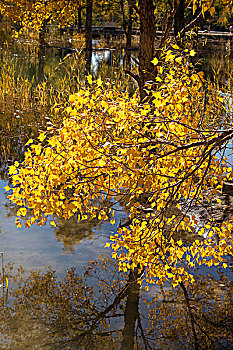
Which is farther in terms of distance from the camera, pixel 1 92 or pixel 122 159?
pixel 1 92

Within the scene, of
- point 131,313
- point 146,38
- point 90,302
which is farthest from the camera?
point 146,38

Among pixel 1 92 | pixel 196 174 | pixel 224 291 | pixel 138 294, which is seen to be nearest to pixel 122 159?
pixel 196 174

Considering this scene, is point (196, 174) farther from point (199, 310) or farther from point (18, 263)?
point (18, 263)

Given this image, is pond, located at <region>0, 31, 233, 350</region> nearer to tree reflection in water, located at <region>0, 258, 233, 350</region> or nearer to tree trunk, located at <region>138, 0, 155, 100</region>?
tree reflection in water, located at <region>0, 258, 233, 350</region>

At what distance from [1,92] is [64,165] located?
669 centimetres

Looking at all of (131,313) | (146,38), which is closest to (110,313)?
(131,313)

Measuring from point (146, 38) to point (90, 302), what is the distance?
4272mm

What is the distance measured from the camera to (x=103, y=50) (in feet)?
90.4

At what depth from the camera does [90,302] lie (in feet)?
15.5

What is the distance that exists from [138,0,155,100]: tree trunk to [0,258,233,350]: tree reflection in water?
314cm

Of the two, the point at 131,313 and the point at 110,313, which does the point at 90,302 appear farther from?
the point at 131,313

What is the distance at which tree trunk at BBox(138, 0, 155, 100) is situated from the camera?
707 cm

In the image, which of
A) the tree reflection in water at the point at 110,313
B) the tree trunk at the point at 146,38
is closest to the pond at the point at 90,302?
the tree reflection in water at the point at 110,313

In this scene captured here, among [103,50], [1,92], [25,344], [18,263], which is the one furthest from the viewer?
[103,50]
